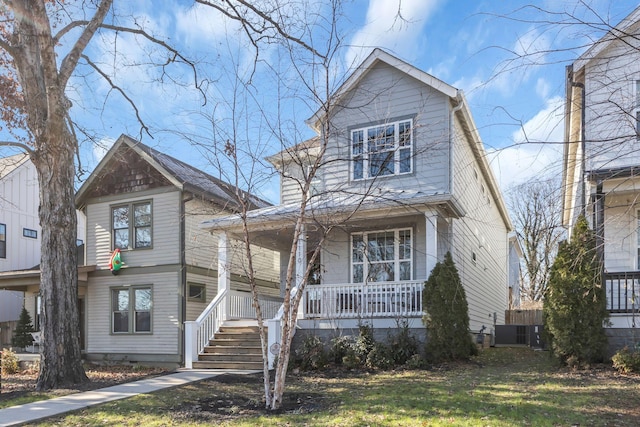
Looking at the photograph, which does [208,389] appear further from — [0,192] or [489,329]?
[0,192]

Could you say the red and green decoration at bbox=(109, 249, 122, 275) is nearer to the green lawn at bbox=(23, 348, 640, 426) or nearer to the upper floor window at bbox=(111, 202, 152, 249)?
the upper floor window at bbox=(111, 202, 152, 249)

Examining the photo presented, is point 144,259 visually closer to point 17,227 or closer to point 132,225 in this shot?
point 132,225

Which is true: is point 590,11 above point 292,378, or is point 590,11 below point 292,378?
above

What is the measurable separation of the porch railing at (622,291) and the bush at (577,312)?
828 mm

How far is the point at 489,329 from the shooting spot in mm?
17438

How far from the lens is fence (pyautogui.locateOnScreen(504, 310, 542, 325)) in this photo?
18.6 meters

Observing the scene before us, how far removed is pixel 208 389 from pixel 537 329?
35.4ft

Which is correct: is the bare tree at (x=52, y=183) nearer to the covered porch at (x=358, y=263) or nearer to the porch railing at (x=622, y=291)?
the covered porch at (x=358, y=263)

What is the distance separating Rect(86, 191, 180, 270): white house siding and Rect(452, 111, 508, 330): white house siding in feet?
26.1

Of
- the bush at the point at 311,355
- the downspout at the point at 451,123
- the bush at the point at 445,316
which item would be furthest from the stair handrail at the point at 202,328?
the downspout at the point at 451,123

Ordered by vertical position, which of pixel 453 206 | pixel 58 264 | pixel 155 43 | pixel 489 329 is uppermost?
pixel 155 43

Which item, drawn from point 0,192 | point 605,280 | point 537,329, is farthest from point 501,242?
point 0,192

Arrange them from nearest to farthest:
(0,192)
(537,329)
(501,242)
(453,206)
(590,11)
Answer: (590,11) < (453,206) < (537,329) < (0,192) < (501,242)

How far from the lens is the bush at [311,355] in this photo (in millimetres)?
10742
